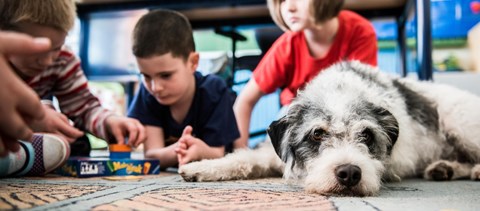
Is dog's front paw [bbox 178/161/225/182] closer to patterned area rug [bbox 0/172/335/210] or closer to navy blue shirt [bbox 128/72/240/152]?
patterned area rug [bbox 0/172/335/210]

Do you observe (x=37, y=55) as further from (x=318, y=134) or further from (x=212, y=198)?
(x=318, y=134)

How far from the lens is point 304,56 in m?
2.34

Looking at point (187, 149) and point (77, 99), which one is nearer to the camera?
point (187, 149)

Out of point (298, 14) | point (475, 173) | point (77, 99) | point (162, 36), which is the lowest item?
point (475, 173)

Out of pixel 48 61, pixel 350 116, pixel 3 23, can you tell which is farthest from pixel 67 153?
pixel 350 116

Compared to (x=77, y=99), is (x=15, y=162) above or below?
below

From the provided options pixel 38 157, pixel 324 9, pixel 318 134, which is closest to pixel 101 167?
pixel 38 157

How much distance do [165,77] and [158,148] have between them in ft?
1.07

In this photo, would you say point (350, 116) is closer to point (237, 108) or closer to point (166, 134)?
point (166, 134)

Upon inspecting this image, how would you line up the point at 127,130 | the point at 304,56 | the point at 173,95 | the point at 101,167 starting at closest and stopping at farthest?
the point at 101,167
the point at 127,130
the point at 173,95
the point at 304,56

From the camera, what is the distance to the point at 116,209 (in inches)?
31.6

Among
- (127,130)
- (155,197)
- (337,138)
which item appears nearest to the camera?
(155,197)

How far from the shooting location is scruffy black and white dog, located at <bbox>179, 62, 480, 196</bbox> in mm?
1222

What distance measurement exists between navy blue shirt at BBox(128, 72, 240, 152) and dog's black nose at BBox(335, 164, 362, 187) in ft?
3.03
